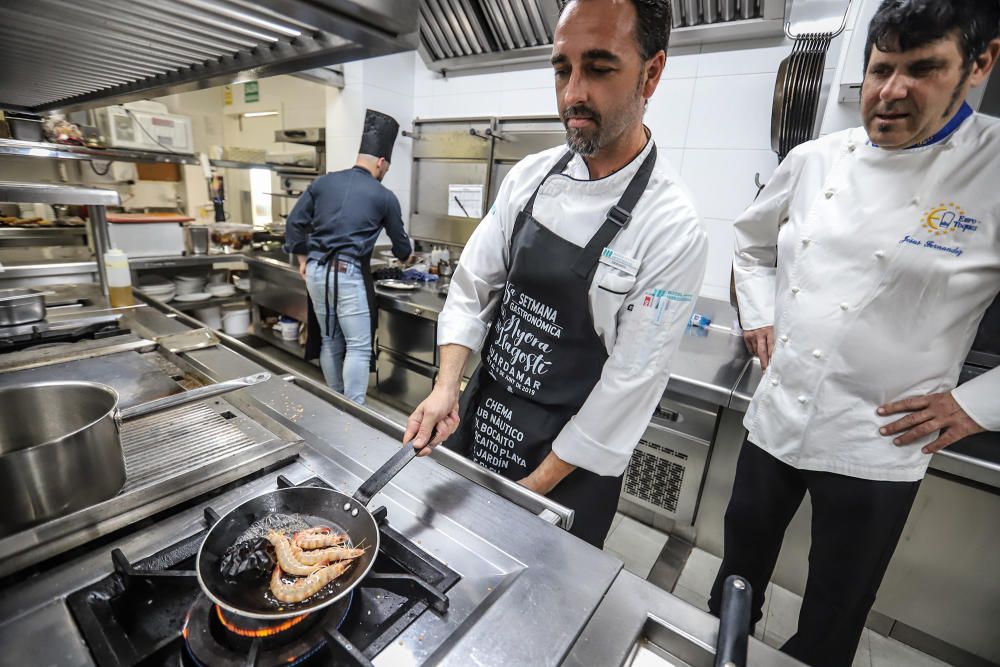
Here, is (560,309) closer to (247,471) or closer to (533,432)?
(533,432)

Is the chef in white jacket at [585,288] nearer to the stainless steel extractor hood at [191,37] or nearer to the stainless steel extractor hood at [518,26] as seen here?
the stainless steel extractor hood at [191,37]

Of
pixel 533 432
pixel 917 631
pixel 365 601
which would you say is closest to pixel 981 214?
pixel 533 432

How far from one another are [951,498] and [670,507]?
3.19ft

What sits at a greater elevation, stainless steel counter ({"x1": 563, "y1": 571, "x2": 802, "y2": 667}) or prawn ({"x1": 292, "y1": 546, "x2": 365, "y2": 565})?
→ prawn ({"x1": 292, "y1": 546, "x2": 365, "y2": 565})

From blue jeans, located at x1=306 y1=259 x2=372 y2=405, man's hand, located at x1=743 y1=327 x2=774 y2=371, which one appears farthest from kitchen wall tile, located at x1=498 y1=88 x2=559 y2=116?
man's hand, located at x1=743 y1=327 x2=774 y2=371

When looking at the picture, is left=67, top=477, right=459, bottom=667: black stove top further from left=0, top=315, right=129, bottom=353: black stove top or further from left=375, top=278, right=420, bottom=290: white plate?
left=375, top=278, right=420, bottom=290: white plate

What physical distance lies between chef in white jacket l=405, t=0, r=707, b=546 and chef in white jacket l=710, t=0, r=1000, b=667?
0.48 meters

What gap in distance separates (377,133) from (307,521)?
2.66 metres

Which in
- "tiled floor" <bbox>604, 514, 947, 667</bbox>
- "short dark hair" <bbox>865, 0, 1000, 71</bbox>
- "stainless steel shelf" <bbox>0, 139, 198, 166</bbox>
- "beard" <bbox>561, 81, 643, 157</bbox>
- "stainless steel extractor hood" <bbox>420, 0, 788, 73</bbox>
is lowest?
"tiled floor" <bbox>604, 514, 947, 667</bbox>

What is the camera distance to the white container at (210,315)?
3.56 meters

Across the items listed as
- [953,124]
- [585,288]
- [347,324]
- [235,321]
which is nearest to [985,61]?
[953,124]

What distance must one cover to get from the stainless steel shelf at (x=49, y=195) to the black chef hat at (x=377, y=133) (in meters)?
1.40

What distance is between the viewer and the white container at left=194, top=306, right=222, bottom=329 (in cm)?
356

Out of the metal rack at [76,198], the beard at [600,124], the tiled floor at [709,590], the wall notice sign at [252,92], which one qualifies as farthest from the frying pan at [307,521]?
the wall notice sign at [252,92]
